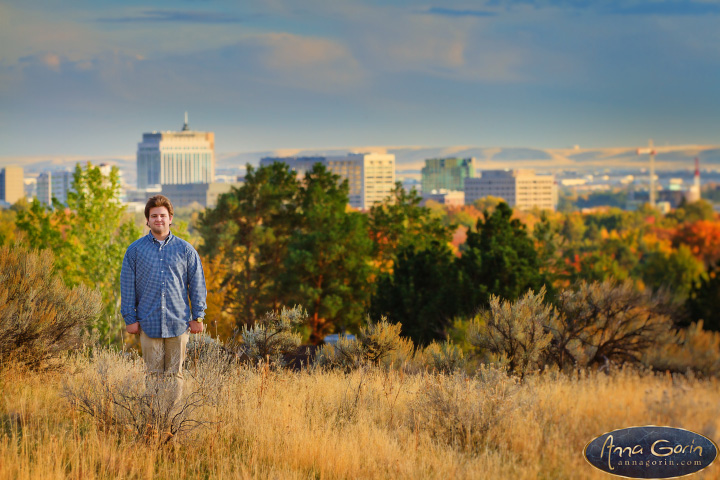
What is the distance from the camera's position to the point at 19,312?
745 centimetres

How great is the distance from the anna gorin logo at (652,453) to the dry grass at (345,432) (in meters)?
0.11

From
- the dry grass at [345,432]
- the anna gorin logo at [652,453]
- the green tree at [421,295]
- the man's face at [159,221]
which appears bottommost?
the green tree at [421,295]

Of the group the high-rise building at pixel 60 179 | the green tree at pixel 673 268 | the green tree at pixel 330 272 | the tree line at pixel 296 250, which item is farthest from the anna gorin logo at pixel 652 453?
the high-rise building at pixel 60 179

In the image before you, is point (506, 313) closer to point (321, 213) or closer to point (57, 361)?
point (57, 361)

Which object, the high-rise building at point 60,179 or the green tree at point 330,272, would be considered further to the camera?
the high-rise building at point 60,179

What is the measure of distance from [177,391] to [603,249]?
228ft

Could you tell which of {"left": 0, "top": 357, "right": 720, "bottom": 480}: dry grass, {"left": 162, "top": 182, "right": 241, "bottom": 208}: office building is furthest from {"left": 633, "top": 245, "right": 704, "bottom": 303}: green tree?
{"left": 162, "top": 182, "right": 241, "bottom": 208}: office building

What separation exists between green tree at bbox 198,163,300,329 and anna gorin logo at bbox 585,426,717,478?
27.8 meters

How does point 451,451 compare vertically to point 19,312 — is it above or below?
below

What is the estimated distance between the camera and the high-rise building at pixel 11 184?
144 metres

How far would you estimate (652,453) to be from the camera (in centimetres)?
602

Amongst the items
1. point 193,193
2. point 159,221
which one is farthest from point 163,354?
point 193,193

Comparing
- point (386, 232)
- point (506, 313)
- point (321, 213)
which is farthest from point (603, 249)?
point (506, 313)

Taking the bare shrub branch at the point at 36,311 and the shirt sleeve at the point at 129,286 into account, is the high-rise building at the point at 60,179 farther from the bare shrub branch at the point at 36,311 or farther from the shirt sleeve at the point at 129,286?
the shirt sleeve at the point at 129,286
